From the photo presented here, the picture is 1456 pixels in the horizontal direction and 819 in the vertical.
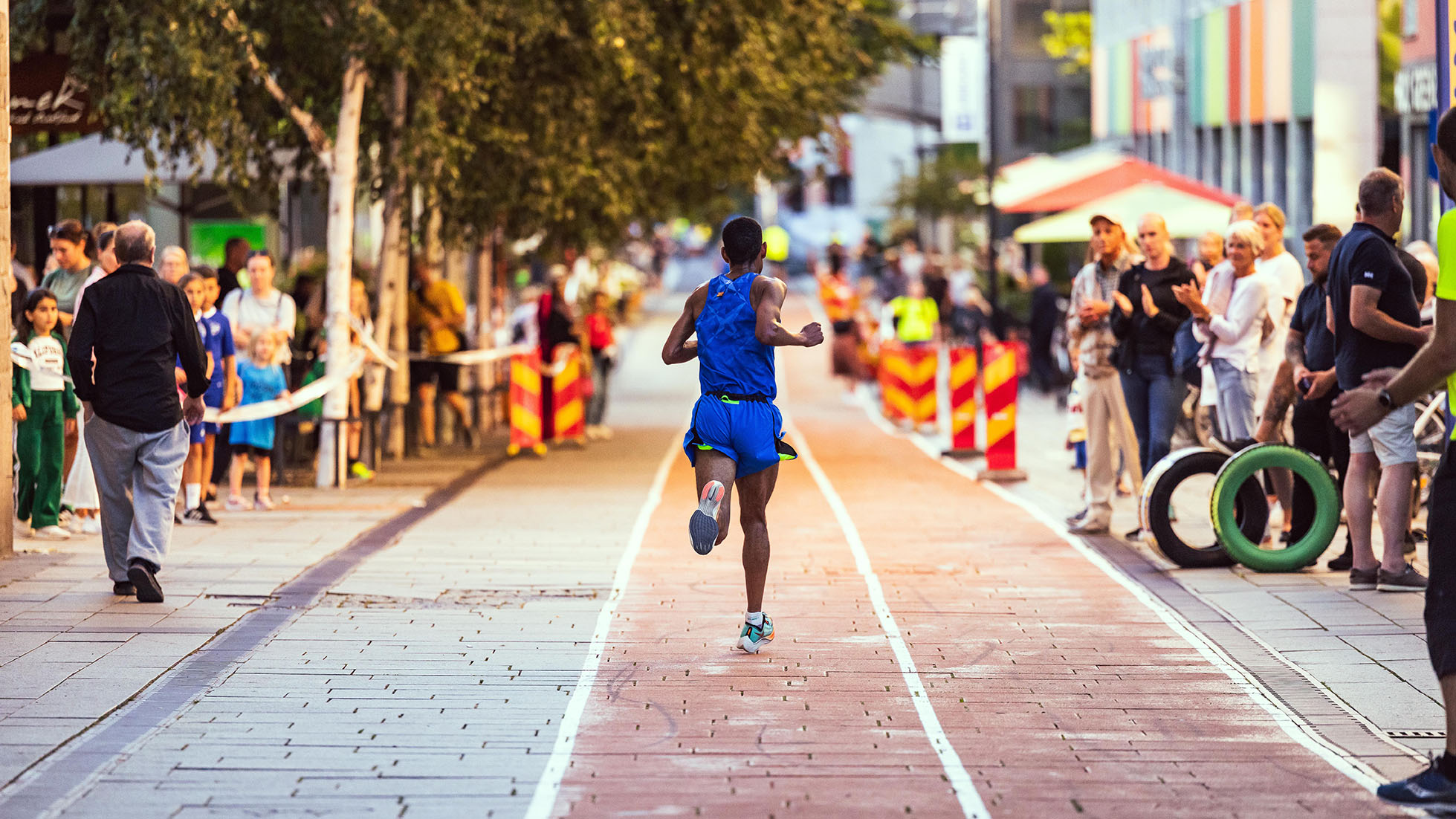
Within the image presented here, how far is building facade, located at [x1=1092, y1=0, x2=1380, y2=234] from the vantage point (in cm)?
2719

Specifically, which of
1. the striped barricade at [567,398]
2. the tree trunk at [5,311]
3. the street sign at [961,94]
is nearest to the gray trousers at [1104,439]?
the tree trunk at [5,311]

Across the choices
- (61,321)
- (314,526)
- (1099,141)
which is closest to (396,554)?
(314,526)

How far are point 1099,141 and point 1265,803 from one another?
38833 millimetres

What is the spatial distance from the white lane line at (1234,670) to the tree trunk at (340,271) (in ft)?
17.7

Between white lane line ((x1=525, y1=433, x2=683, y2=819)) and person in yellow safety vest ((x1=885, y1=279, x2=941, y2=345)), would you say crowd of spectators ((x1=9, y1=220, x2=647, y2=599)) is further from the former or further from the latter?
person in yellow safety vest ((x1=885, y1=279, x2=941, y2=345))

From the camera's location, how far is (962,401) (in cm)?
1939

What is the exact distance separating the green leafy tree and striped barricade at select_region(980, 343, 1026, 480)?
115ft

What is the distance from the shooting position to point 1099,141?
43906mm

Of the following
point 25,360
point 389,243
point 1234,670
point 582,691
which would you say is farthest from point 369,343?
point 1234,670

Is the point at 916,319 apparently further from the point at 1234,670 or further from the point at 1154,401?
the point at 1234,670

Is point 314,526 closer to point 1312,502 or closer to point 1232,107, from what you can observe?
point 1312,502

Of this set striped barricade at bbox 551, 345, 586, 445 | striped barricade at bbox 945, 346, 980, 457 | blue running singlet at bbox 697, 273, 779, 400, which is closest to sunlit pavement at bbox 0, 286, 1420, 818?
blue running singlet at bbox 697, 273, 779, 400

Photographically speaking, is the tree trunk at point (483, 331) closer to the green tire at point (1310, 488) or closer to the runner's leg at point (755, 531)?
A: the green tire at point (1310, 488)

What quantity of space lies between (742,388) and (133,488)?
3.16 metres
